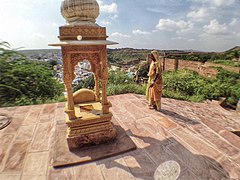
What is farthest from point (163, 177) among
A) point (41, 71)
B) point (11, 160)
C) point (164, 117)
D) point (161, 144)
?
point (41, 71)

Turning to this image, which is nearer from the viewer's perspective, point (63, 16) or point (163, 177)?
point (163, 177)

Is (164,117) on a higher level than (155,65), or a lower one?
lower

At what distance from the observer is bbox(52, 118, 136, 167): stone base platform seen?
252cm

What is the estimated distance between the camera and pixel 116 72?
828 centimetres

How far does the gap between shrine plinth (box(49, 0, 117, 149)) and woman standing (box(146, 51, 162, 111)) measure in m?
1.88

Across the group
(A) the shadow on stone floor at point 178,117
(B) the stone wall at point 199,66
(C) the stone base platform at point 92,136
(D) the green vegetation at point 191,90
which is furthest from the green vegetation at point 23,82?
(B) the stone wall at point 199,66

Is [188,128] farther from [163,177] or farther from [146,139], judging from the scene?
[163,177]

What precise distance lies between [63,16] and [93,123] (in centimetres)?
216

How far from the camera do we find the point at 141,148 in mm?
2867

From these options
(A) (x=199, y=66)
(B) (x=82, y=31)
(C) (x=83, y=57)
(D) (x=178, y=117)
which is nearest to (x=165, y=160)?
(D) (x=178, y=117)

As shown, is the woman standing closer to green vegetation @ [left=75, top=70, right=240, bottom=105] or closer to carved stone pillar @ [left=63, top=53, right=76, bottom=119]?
green vegetation @ [left=75, top=70, right=240, bottom=105]

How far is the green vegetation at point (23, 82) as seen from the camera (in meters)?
5.24

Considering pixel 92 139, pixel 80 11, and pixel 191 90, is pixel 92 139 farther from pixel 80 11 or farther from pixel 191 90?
pixel 191 90

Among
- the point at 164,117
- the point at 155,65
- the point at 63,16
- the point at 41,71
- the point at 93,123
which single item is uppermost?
the point at 63,16
